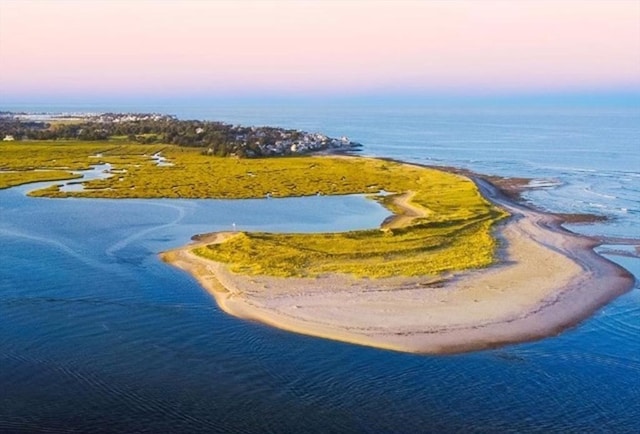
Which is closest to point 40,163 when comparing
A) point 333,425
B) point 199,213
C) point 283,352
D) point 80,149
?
point 80,149

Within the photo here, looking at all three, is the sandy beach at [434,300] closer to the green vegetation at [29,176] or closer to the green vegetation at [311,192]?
the green vegetation at [311,192]

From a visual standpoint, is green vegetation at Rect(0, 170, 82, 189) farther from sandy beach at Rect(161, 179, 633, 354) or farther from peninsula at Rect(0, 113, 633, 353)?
sandy beach at Rect(161, 179, 633, 354)

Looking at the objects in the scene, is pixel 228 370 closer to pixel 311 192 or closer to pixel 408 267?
pixel 408 267

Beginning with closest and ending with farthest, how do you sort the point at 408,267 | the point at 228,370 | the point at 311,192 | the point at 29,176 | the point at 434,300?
the point at 228,370 → the point at 434,300 → the point at 408,267 → the point at 311,192 → the point at 29,176

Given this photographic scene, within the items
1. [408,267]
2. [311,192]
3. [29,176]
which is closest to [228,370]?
[408,267]

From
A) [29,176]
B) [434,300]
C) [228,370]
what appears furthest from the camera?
[29,176]

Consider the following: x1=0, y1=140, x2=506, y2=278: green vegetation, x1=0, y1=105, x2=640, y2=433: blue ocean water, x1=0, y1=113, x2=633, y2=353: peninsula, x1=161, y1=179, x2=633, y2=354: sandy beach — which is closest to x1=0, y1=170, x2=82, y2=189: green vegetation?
x1=0, y1=113, x2=633, y2=353: peninsula
